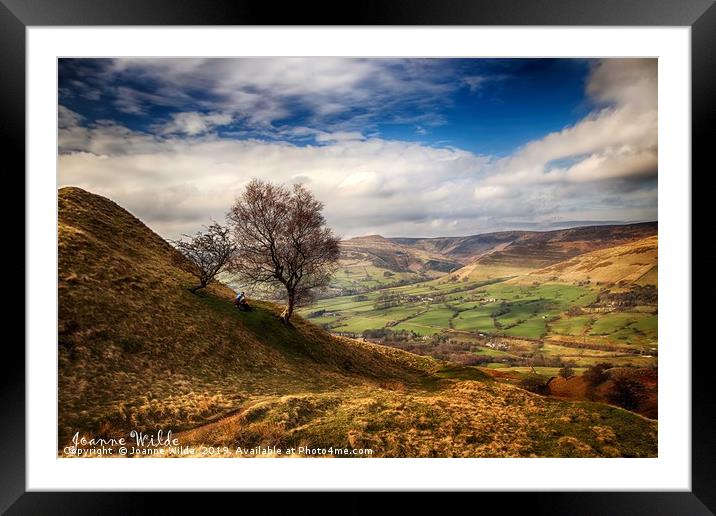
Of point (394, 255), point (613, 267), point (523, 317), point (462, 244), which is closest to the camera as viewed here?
point (613, 267)

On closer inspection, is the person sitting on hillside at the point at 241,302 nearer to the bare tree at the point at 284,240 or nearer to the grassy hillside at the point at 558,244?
the bare tree at the point at 284,240

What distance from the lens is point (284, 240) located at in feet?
23.2

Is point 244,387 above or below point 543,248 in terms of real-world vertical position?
Answer: below

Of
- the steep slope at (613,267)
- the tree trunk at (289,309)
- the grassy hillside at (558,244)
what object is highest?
the grassy hillside at (558,244)

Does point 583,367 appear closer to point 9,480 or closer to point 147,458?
point 147,458

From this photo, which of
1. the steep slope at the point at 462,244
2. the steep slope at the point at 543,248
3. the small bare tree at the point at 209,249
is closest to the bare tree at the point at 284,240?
the small bare tree at the point at 209,249

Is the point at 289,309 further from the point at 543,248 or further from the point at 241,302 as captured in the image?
the point at 543,248

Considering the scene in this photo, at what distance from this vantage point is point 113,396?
5.33 meters

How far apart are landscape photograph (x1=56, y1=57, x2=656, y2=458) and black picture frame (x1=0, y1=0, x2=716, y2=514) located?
0.62 m

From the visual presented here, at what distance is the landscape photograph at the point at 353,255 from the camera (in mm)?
5492
